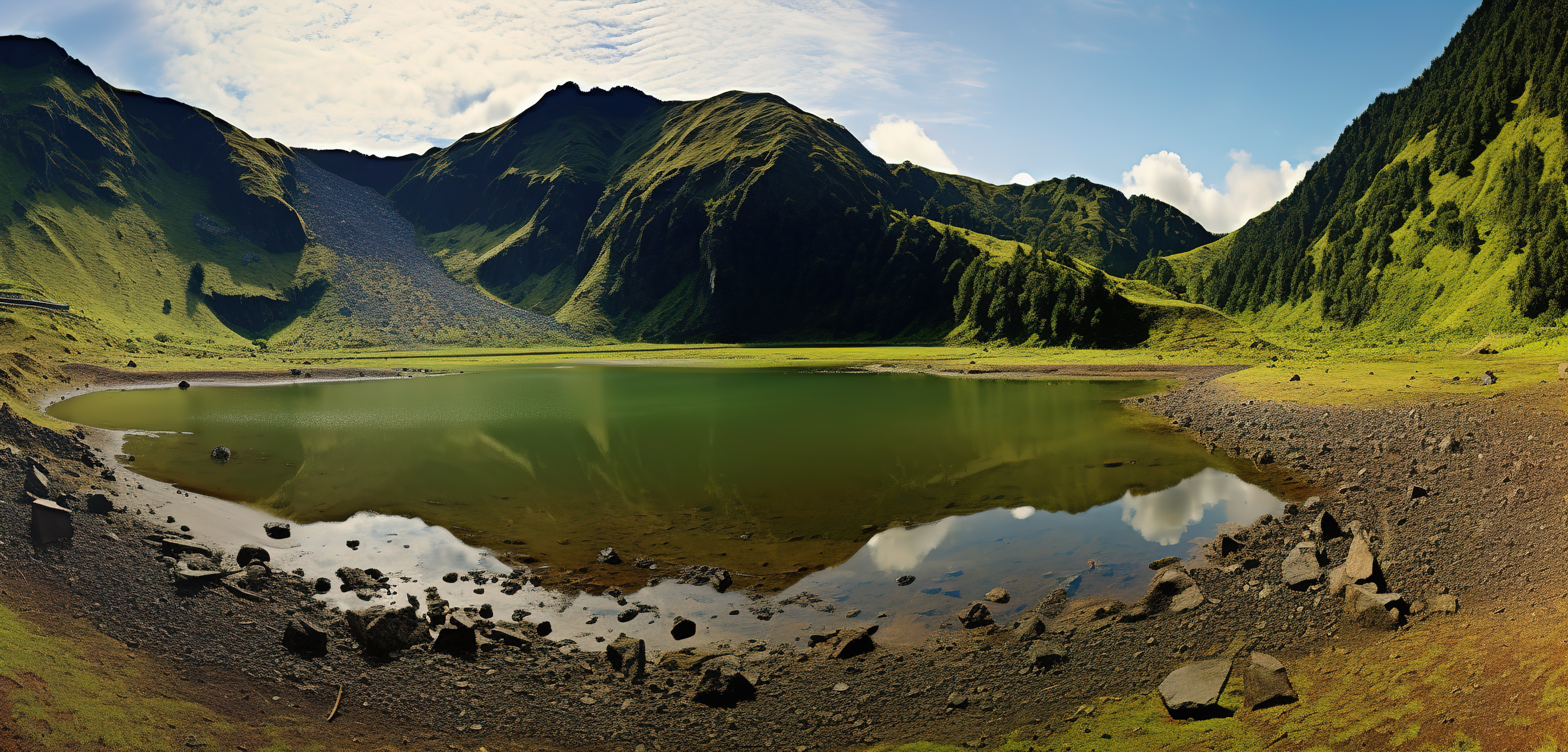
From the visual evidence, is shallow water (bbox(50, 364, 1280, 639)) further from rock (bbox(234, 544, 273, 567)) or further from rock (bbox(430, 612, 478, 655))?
rock (bbox(430, 612, 478, 655))

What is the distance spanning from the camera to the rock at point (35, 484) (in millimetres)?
16922

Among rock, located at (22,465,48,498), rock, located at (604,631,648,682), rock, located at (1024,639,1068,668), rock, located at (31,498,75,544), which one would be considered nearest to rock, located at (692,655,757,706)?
rock, located at (604,631,648,682)

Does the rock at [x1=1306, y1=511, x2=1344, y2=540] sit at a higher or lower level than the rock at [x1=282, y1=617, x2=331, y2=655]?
higher

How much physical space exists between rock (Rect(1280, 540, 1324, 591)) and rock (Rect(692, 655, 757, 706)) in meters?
11.6

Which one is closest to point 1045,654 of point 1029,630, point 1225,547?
point 1029,630

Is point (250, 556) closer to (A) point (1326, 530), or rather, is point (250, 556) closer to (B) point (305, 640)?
(B) point (305, 640)

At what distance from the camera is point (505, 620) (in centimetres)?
1486

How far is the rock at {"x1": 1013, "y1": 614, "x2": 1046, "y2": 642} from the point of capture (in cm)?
1330

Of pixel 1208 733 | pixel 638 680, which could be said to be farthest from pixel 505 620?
pixel 1208 733

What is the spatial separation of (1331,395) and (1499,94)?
13827cm

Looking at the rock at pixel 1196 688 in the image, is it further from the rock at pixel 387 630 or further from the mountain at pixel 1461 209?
the mountain at pixel 1461 209

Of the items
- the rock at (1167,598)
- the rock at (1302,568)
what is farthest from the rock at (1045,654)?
the rock at (1302,568)

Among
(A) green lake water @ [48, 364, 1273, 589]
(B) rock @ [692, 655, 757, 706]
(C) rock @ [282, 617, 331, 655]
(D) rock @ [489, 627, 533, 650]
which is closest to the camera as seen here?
(B) rock @ [692, 655, 757, 706]

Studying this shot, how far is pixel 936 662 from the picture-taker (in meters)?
12.6
